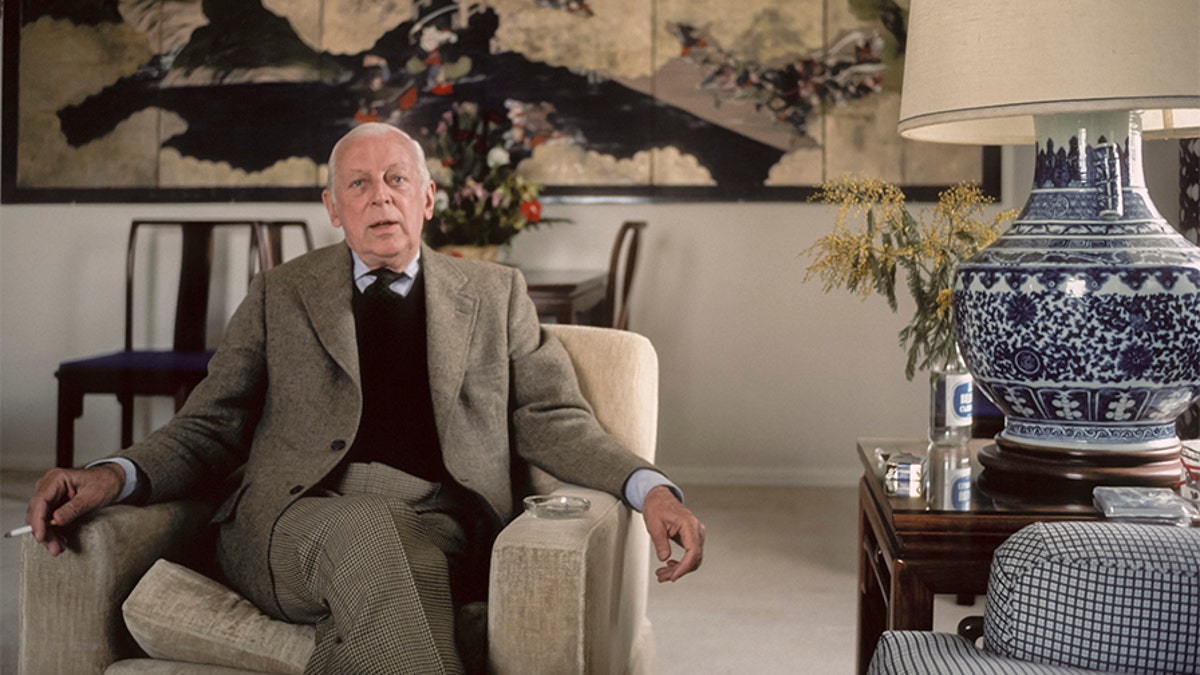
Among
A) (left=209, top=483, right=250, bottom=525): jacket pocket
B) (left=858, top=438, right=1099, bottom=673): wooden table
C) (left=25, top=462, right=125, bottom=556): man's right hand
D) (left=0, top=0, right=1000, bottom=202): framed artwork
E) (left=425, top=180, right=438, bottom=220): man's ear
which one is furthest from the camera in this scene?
(left=0, top=0, right=1000, bottom=202): framed artwork

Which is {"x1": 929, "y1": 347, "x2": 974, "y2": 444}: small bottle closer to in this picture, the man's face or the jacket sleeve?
the jacket sleeve

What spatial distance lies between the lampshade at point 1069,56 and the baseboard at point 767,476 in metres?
3.16

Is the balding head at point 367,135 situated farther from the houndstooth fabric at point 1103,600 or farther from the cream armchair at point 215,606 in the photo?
the houndstooth fabric at point 1103,600

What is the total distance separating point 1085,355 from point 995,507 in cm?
23

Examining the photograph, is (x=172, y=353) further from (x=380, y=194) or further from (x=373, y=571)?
(x=373, y=571)

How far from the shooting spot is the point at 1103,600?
1.17 m

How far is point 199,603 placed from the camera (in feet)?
5.36

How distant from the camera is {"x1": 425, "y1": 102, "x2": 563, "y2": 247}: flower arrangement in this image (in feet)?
12.7

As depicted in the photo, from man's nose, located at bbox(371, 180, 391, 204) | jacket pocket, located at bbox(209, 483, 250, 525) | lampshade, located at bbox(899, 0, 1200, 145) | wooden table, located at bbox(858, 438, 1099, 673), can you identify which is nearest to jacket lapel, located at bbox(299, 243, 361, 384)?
man's nose, located at bbox(371, 180, 391, 204)

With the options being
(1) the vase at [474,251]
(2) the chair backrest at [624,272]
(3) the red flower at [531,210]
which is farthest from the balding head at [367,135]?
(2) the chair backrest at [624,272]

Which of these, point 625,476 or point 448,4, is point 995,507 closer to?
point 625,476

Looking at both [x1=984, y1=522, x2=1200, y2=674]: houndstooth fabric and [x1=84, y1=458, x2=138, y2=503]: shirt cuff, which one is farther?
[x1=84, y1=458, x2=138, y2=503]: shirt cuff

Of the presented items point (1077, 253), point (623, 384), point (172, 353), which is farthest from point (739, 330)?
point (1077, 253)

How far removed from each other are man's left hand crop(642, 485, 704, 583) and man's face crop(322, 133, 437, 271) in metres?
0.65
